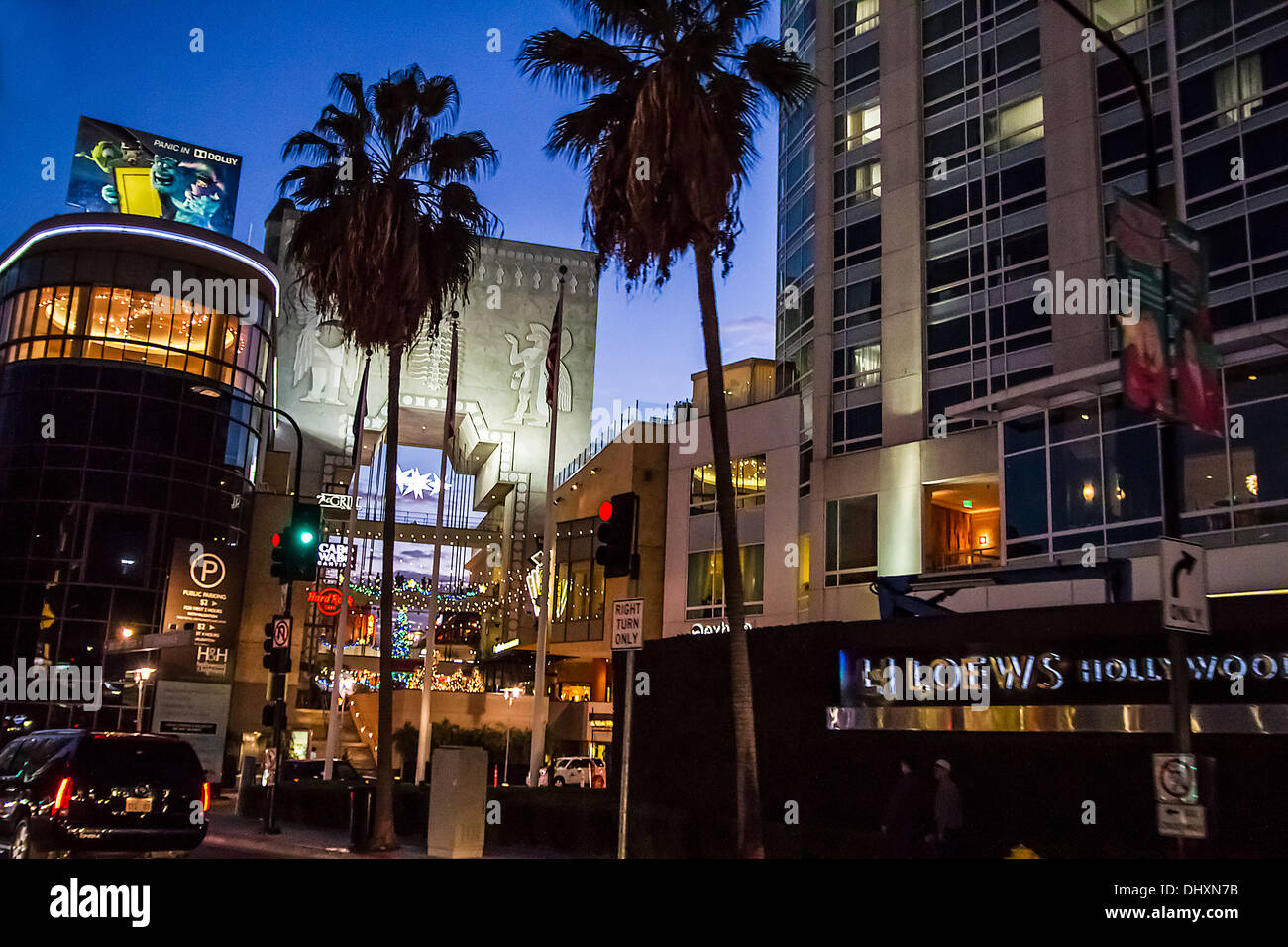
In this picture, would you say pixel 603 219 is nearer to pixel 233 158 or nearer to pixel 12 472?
pixel 12 472

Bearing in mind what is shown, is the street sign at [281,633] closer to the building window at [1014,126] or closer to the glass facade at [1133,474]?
the glass facade at [1133,474]

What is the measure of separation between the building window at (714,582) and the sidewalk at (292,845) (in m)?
19.8

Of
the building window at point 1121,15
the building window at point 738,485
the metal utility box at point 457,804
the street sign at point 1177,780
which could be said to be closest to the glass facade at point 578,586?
the building window at point 738,485

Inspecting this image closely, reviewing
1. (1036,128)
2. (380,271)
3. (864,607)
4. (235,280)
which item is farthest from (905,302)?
(235,280)

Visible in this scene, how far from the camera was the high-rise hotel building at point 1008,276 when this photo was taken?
86.5 feet

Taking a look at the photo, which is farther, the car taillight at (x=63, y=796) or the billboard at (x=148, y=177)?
the billboard at (x=148, y=177)

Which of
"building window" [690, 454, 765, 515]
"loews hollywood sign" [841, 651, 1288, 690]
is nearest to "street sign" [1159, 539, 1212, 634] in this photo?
"loews hollywood sign" [841, 651, 1288, 690]

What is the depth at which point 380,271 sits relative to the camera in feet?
70.8

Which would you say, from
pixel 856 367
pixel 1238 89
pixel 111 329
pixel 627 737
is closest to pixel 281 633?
pixel 627 737

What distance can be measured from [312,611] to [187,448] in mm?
12585

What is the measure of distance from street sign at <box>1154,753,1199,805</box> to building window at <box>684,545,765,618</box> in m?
31.3

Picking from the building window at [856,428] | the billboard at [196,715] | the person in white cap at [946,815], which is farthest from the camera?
the building window at [856,428]

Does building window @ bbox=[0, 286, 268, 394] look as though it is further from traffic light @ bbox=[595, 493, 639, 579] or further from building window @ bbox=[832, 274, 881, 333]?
traffic light @ bbox=[595, 493, 639, 579]

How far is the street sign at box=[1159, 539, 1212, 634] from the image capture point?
1023cm
